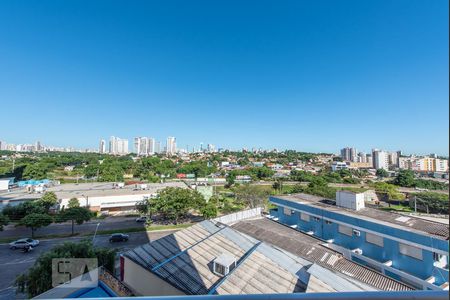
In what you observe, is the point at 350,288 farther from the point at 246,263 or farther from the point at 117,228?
the point at 117,228

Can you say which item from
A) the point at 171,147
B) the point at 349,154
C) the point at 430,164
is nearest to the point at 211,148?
the point at 171,147

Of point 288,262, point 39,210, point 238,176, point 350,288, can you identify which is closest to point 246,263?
point 288,262

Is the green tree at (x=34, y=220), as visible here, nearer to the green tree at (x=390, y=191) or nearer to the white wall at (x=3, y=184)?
the white wall at (x=3, y=184)

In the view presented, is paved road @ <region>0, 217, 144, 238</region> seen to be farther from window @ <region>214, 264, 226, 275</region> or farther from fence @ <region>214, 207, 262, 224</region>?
window @ <region>214, 264, 226, 275</region>

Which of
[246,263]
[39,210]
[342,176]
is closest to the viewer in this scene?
[246,263]

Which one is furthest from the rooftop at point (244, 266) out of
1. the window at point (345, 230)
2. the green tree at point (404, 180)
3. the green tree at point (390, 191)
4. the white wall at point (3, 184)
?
the green tree at point (404, 180)

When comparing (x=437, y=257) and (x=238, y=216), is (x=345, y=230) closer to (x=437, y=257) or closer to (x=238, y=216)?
(x=437, y=257)
